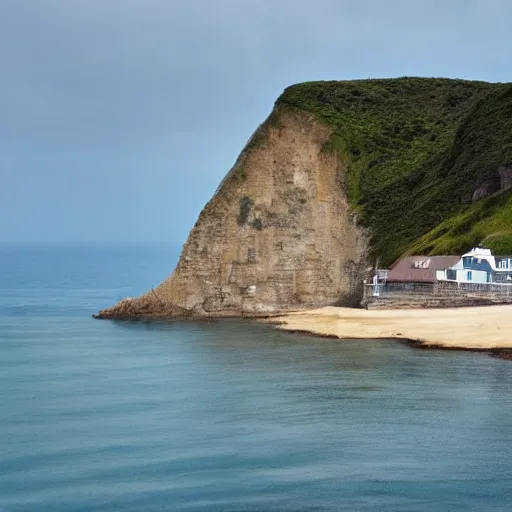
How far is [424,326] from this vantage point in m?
66.5

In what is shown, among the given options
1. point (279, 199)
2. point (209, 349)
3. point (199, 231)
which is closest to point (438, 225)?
point (279, 199)

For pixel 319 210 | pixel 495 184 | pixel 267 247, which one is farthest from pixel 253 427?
pixel 319 210

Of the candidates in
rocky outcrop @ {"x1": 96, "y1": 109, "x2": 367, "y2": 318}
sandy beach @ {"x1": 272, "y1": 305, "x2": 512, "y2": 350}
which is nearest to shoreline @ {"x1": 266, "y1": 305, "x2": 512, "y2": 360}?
sandy beach @ {"x1": 272, "y1": 305, "x2": 512, "y2": 350}

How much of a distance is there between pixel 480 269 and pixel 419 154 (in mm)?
27430

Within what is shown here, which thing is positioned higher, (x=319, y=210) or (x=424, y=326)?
(x=319, y=210)

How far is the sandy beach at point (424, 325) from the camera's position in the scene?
198 feet

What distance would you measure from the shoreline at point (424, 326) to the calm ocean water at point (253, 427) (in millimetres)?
1891

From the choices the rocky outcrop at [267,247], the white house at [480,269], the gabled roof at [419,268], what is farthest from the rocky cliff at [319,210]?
the white house at [480,269]

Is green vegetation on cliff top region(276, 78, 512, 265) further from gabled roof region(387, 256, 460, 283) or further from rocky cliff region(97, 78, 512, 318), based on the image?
gabled roof region(387, 256, 460, 283)

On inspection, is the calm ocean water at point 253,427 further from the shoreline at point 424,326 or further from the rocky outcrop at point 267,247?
the rocky outcrop at point 267,247

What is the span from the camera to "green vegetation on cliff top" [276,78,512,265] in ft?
265

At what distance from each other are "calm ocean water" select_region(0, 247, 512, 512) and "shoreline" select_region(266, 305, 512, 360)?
1891mm

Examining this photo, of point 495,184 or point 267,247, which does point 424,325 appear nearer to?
point 495,184

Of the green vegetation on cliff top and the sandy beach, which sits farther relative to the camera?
the green vegetation on cliff top
